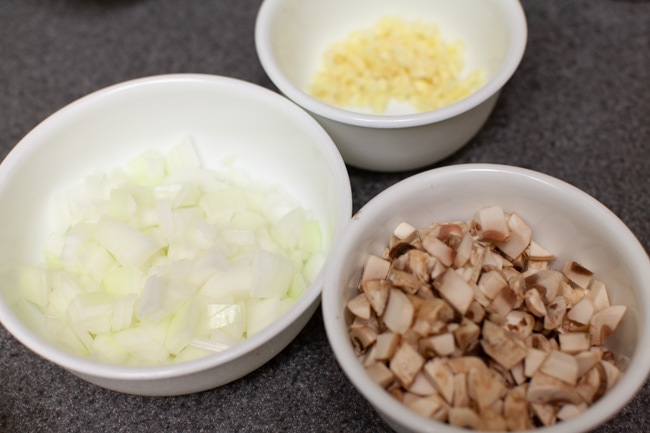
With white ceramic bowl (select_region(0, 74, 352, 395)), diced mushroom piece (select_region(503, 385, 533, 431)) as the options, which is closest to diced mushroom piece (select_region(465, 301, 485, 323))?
diced mushroom piece (select_region(503, 385, 533, 431))

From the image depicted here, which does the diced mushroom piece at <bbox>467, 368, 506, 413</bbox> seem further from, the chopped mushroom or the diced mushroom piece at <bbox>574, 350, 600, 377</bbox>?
the diced mushroom piece at <bbox>574, 350, 600, 377</bbox>

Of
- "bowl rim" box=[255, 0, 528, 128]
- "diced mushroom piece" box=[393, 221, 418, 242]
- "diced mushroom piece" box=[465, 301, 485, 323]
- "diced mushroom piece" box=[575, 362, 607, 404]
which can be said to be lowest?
"diced mushroom piece" box=[575, 362, 607, 404]

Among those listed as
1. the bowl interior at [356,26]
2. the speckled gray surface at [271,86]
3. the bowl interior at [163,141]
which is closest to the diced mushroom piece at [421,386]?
the speckled gray surface at [271,86]

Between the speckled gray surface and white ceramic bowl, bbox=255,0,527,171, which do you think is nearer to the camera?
the speckled gray surface

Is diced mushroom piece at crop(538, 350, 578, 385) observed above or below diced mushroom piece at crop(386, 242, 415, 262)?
below

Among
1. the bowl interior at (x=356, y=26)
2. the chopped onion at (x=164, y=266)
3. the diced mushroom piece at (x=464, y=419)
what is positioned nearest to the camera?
the diced mushroom piece at (x=464, y=419)

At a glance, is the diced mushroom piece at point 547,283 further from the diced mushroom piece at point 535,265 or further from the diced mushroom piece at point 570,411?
the diced mushroom piece at point 570,411

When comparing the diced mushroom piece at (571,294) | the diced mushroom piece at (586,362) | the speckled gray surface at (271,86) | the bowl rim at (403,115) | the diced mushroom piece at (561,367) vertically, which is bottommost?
the speckled gray surface at (271,86)

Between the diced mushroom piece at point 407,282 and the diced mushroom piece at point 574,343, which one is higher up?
the diced mushroom piece at point 407,282

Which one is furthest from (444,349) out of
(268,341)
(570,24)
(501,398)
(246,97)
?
(570,24)
